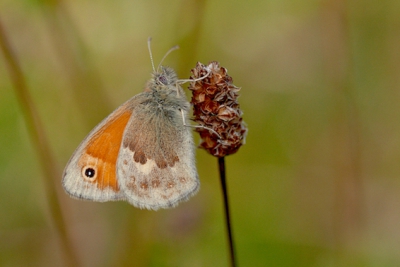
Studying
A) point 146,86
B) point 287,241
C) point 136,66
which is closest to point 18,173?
point 136,66

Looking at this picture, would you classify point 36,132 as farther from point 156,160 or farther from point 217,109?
point 217,109

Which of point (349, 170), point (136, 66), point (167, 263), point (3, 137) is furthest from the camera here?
point (136, 66)

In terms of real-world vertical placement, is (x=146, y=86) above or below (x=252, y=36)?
below

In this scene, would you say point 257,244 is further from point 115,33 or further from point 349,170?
point 115,33

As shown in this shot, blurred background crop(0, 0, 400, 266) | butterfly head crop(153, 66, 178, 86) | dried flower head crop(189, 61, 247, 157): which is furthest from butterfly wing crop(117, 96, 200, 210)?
blurred background crop(0, 0, 400, 266)

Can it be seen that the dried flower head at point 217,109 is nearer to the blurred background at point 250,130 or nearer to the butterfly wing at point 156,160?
the butterfly wing at point 156,160
